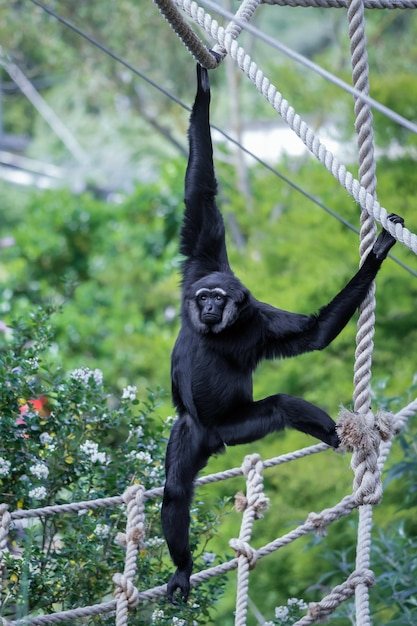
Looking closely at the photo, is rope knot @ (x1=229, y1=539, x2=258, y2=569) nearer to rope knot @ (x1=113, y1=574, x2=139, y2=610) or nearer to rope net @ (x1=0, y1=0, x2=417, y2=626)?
rope net @ (x1=0, y1=0, x2=417, y2=626)

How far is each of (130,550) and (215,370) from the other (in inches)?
26.8

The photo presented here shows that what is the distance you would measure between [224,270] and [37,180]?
16294mm

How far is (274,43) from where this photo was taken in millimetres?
2107

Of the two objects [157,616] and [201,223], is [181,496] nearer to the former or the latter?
[157,616]

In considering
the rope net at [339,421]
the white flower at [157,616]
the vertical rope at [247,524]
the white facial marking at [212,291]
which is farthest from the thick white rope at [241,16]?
the white flower at [157,616]

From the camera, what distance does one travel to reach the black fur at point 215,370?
2.98 metres

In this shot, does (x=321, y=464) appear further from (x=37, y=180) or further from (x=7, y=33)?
(x=37, y=180)

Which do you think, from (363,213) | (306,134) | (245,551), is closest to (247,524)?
(245,551)

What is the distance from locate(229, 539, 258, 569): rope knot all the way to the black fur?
6.6 inches

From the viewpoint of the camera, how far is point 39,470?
2.98 metres

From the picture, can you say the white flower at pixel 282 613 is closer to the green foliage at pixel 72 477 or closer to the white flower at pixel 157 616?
the green foliage at pixel 72 477

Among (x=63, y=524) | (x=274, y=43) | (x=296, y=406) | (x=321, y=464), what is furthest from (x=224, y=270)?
(x=321, y=464)

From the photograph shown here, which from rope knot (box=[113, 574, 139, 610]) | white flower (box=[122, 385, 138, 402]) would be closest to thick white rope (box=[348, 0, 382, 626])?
rope knot (box=[113, 574, 139, 610])

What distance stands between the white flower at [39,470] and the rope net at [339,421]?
0.14m
